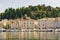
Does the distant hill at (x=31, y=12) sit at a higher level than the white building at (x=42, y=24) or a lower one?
higher

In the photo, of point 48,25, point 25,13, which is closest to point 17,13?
point 25,13

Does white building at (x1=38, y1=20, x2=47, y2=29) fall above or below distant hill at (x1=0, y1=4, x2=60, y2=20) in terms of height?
below

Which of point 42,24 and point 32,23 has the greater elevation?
point 32,23

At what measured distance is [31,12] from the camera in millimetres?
79750

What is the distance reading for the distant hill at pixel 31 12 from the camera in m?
79.4

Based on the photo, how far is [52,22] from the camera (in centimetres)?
8056

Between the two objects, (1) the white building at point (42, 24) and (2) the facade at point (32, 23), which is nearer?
(1) the white building at point (42, 24)

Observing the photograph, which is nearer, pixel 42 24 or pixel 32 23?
pixel 42 24

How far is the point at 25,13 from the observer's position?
80188mm

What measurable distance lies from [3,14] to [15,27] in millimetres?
5053

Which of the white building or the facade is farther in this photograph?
the facade

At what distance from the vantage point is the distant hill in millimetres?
79438

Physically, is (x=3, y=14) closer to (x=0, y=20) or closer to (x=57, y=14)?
(x=0, y=20)

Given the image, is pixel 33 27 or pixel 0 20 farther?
pixel 0 20
